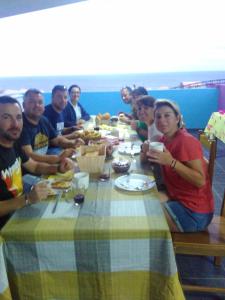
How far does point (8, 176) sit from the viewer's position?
1.21 m

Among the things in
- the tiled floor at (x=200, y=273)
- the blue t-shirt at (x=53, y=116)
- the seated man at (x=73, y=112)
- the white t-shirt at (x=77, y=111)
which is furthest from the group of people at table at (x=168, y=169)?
the white t-shirt at (x=77, y=111)

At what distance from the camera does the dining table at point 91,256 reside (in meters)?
0.88

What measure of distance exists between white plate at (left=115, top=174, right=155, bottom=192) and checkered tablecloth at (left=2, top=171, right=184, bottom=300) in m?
0.22

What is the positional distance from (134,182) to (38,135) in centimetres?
104

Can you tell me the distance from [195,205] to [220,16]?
4.29 m

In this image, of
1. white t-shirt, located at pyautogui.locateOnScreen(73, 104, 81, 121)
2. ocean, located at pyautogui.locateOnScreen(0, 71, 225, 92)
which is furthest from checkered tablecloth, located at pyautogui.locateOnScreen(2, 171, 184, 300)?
ocean, located at pyautogui.locateOnScreen(0, 71, 225, 92)

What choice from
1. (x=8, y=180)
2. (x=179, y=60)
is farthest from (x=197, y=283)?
(x=179, y=60)

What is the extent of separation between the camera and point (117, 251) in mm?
897

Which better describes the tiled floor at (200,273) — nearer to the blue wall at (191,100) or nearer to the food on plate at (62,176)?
the food on plate at (62,176)

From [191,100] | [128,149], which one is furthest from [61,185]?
[191,100]

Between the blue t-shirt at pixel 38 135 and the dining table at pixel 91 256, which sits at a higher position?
the blue t-shirt at pixel 38 135

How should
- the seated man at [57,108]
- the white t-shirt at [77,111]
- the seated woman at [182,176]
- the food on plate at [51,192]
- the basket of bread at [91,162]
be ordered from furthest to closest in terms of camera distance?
the white t-shirt at [77,111] < the seated man at [57,108] < the basket of bread at [91,162] < the seated woman at [182,176] < the food on plate at [51,192]

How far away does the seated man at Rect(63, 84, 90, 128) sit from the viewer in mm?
3160

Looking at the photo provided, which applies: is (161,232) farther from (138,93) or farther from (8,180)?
(138,93)
